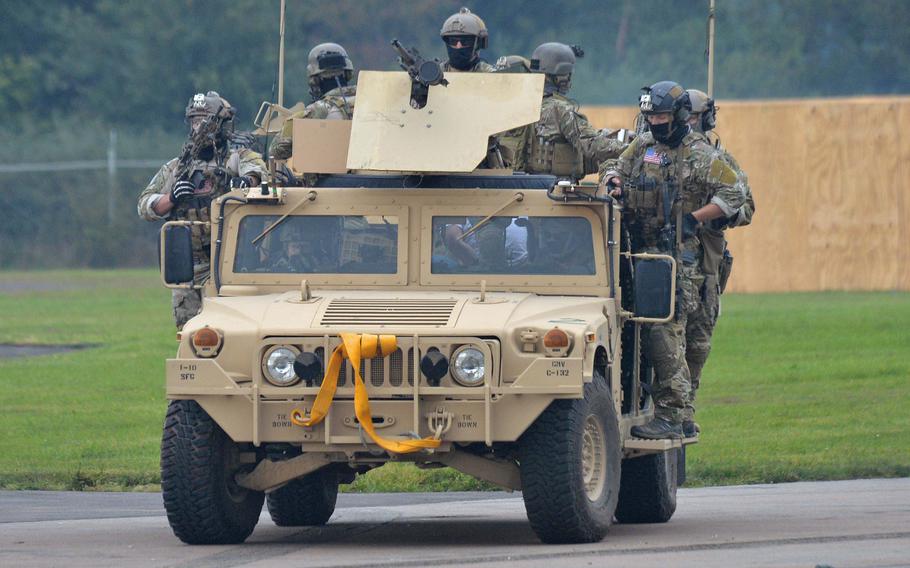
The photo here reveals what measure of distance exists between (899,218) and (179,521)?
66.4 feet

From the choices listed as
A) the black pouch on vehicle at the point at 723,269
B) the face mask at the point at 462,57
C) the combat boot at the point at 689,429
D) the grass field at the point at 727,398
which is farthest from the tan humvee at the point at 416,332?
the grass field at the point at 727,398

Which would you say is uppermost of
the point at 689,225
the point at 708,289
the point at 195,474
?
the point at 689,225

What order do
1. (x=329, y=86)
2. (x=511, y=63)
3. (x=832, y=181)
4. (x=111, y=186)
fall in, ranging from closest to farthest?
(x=511, y=63), (x=329, y=86), (x=832, y=181), (x=111, y=186)

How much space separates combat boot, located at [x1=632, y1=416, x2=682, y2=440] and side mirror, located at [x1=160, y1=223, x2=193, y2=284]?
Result: 259cm

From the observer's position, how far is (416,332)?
395 inches

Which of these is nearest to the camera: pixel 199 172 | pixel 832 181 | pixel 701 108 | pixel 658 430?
pixel 658 430

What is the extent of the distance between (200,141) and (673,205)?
129 inches

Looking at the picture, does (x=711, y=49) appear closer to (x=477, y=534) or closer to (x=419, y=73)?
(x=419, y=73)

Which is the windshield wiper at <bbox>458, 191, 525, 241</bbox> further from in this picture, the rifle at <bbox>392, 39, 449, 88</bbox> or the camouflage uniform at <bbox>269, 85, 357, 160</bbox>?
the camouflage uniform at <bbox>269, 85, 357, 160</bbox>

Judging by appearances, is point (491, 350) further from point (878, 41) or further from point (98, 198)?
point (878, 41)

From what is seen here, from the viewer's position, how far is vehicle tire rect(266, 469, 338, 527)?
12.1 meters

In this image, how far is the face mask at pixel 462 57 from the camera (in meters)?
12.7

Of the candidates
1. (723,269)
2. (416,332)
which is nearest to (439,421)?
(416,332)

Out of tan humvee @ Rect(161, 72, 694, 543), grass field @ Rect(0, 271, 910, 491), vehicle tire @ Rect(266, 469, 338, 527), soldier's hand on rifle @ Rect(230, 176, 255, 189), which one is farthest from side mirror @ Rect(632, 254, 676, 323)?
grass field @ Rect(0, 271, 910, 491)
